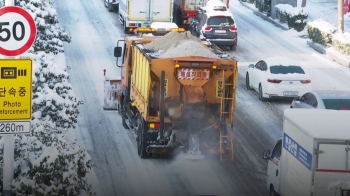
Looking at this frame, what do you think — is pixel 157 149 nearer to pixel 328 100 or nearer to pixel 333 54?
pixel 328 100

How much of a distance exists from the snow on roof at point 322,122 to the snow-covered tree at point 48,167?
3577 mm

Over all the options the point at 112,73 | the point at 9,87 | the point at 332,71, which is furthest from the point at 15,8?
the point at 332,71

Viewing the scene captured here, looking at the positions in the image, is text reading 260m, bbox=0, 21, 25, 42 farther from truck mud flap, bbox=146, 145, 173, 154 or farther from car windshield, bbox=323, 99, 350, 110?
car windshield, bbox=323, 99, 350, 110

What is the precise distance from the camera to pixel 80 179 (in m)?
12.0

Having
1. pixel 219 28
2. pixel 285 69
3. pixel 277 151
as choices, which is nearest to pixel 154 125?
pixel 277 151

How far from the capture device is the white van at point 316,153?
1223 cm

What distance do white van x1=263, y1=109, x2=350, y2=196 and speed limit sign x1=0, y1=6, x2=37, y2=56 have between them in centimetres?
488

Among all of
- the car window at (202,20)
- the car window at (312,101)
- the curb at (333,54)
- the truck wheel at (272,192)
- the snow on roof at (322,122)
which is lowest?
the curb at (333,54)

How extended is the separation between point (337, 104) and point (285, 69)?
5507 mm

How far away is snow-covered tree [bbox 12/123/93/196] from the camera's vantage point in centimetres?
1102

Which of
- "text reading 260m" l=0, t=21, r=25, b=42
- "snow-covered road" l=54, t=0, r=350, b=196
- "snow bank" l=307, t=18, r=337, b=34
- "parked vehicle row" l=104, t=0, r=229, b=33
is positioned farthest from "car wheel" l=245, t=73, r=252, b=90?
"text reading 260m" l=0, t=21, r=25, b=42

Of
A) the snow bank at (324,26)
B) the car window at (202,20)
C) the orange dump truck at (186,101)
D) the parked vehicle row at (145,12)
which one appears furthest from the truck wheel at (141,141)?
the snow bank at (324,26)

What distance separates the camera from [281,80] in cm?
2578

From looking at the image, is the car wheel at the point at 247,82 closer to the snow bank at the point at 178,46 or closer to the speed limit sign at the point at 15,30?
the snow bank at the point at 178,46
